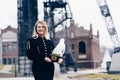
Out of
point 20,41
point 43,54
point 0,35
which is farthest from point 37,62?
point 0,35

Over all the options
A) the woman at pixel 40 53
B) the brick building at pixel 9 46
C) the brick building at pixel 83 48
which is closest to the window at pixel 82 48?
the brick building at pixel 83 48

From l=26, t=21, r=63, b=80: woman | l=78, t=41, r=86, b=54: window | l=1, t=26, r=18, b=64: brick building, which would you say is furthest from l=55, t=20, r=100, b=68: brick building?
l=26, t=21, r=63, b=80: woman

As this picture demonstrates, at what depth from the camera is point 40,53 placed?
14.8ft

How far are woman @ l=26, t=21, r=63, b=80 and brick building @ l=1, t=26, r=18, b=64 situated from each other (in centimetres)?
8227

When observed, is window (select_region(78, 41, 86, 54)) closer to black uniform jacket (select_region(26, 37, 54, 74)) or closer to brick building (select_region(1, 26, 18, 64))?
brick building (select_region(1, 26, 18, 64))

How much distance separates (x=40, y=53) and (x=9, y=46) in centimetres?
8340

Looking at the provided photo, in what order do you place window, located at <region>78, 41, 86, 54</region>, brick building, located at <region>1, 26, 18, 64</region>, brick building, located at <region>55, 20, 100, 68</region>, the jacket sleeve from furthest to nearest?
brick building, located at <region>1, 26, 18, 64</region>
window, located at <region>78, 41, 86, 54</region>
brick building, located at <region>55, 20, 100, 68</region>
the jacket sleeve

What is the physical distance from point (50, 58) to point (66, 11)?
144 ft

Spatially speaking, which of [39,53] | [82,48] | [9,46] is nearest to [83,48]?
[82,48]

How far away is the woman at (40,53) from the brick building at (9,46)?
270 feet

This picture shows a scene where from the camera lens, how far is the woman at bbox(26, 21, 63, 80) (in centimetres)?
450

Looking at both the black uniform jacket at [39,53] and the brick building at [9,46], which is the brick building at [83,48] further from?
the black uniform jacket at [39,53]

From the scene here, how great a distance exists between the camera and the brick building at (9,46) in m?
86.4

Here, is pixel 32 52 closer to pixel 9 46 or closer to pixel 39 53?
pixel 39 53
